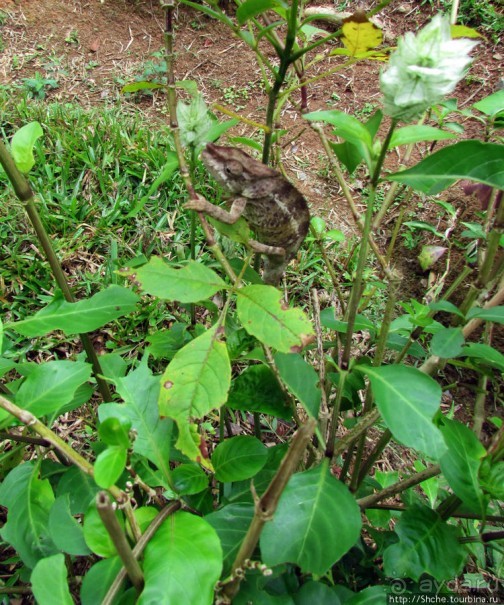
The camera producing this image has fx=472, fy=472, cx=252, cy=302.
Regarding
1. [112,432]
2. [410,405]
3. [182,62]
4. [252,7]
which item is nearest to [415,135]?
[252,7]

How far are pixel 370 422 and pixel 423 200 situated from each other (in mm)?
2710

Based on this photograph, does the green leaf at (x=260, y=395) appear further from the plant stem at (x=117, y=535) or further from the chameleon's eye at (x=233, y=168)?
the chameleon's eye at (x=233, y=168)

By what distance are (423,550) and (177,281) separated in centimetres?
85

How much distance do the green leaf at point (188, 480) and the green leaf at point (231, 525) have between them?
72 millimetres

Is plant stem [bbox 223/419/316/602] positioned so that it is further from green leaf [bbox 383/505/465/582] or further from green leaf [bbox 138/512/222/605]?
green leaf [bbox 383/505/465/582]

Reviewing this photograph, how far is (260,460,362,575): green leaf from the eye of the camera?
3.03 feet

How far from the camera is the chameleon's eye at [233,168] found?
166 cm

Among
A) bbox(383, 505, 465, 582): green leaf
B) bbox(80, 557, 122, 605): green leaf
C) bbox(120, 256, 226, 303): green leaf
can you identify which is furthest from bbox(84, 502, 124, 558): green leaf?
bbox(383, 505, 465, 582): green leaf

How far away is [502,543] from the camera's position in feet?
3.91

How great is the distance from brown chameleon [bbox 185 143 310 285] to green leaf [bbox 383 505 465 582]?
903mm

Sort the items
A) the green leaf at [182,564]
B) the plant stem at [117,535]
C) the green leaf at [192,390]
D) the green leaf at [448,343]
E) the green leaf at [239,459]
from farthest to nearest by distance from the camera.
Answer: the green leaf at [239,459]
the green leaf at [448,343]
the green leaf at [192,390]
the green leaf at [182,564]
the plant stem at [117,535]

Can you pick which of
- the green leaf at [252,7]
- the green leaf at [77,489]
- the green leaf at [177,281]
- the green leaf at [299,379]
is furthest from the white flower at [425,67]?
the green leaf at [77,489]

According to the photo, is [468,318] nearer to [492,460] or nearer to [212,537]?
[492,460]

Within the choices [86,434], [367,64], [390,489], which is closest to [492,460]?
[390,489]
